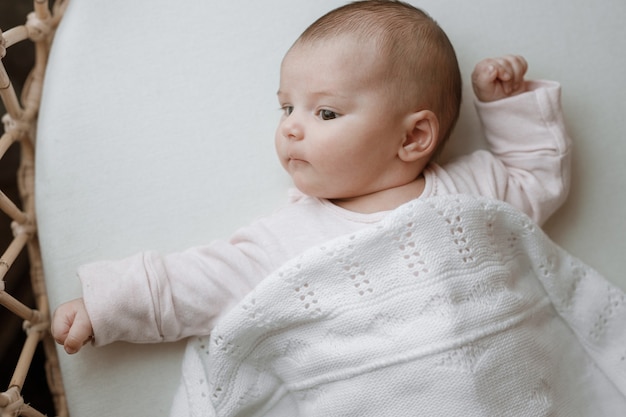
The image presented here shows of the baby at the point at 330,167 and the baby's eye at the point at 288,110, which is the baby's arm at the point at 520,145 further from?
the baby's eye at the point at 288,110

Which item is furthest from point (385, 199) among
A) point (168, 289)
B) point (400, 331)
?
point (168, 289)

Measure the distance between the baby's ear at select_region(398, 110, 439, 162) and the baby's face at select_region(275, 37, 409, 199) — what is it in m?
0.01

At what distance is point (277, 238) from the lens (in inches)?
36.4

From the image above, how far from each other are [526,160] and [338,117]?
0.33m

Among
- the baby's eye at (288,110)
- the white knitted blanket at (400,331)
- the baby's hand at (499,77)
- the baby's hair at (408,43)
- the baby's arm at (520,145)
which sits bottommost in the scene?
the white knitted blanket at (400,331)

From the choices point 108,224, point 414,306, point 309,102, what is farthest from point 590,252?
point 108,224

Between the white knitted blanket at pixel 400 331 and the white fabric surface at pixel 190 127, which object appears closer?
the white knitted blanket at pixel 400 331

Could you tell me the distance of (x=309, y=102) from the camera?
0.90 meters

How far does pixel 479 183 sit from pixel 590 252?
259 millimetres

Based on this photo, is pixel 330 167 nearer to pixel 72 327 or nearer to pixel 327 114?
pixel 327 114

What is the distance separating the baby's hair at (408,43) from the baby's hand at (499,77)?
Answer: 0.07 metres

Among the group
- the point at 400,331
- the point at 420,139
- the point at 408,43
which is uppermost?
the point at 408,43

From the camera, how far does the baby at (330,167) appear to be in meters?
0.88

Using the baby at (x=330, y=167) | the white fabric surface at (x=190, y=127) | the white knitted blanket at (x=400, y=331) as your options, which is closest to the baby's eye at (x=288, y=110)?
the baby at (x=330, y=167)
